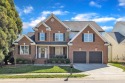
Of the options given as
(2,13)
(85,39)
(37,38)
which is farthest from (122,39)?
(2,13)

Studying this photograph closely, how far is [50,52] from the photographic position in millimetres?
38812

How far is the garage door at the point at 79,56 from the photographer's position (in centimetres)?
3653

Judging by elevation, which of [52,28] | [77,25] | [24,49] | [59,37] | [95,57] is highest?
[77,25]

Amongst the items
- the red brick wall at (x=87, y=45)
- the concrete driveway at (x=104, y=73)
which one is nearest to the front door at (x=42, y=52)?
the red brick wall at (x=87, y=45)

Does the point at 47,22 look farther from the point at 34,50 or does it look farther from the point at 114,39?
the point at 114,39

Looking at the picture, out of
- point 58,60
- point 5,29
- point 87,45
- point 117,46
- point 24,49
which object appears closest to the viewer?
point 5,29

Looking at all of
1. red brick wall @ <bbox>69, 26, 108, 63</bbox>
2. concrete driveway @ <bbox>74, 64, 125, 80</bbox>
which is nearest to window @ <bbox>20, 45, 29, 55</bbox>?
red brick wall @ <bbox>69, 26, 108, 63</bbox>

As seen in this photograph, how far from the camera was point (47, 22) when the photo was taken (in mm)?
38562

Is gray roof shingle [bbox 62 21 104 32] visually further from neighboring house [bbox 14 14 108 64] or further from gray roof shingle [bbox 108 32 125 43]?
gray roof shingle [bbox 108 32 125 43]

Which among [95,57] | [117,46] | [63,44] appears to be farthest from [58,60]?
[117,46]

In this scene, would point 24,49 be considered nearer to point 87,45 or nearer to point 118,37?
point 87,45

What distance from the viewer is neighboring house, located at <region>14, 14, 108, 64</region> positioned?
36531 mm

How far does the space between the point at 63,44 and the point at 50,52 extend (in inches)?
115

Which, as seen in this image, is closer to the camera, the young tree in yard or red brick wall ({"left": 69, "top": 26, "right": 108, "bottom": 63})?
the young tree in yard
